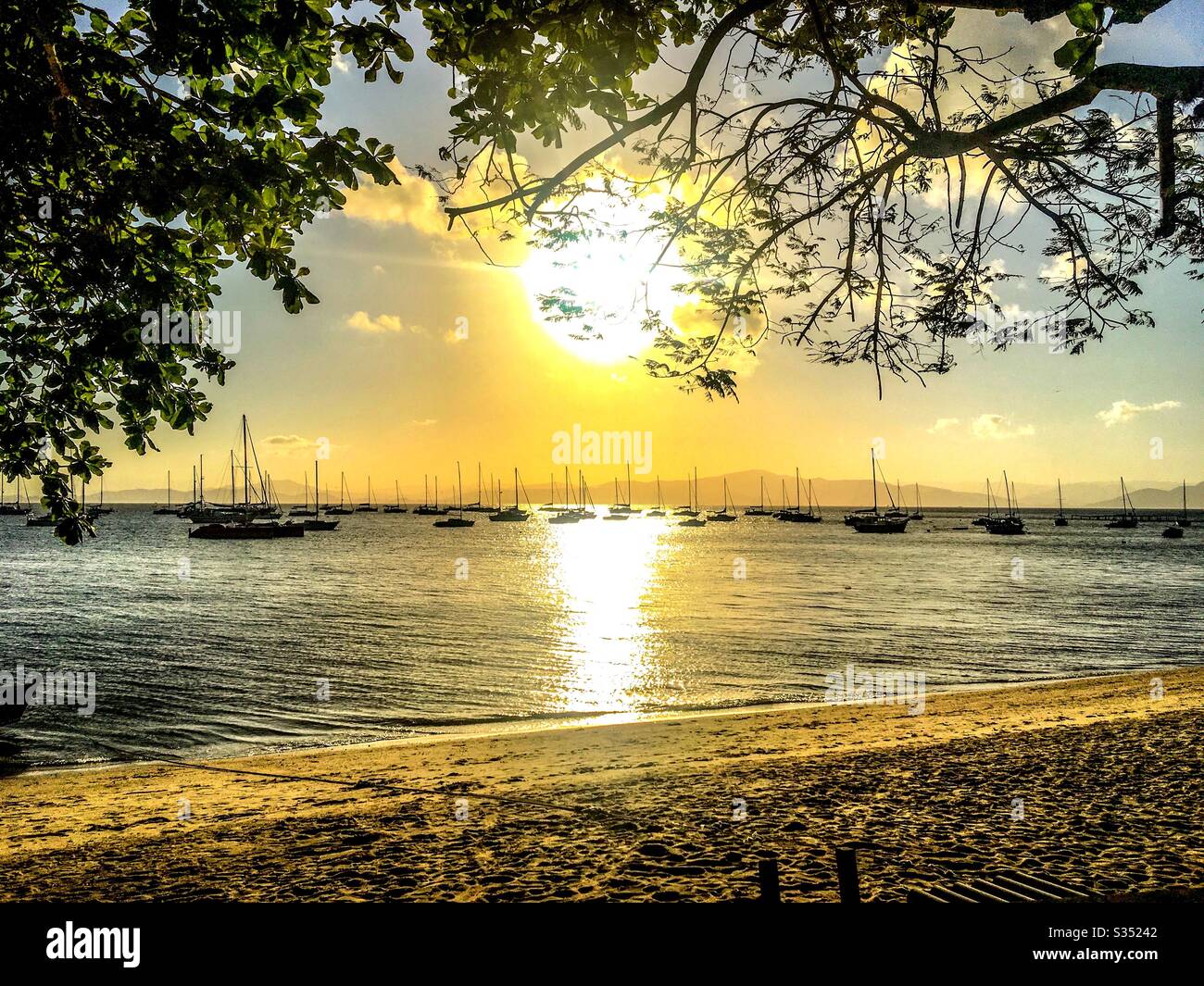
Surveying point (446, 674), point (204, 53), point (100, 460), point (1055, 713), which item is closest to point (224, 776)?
point (100, 460)

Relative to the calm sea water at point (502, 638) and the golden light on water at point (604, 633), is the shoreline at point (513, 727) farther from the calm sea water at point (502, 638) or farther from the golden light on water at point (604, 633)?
the golden light on water at point (604, 633)

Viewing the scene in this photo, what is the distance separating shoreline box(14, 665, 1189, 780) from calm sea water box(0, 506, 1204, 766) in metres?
0.27

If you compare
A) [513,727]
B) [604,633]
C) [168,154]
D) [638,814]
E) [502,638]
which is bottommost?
[604,633]

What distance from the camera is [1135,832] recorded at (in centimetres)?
771

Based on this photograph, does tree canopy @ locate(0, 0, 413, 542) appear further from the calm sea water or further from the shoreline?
the calm sea water

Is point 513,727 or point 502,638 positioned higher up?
point 513,727

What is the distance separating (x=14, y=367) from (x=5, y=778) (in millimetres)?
10611

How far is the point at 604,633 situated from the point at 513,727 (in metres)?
14.7

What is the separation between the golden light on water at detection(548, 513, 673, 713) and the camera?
19.7 m

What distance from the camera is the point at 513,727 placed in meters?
16.1

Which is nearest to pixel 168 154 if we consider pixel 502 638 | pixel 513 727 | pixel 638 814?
pixel 638 814

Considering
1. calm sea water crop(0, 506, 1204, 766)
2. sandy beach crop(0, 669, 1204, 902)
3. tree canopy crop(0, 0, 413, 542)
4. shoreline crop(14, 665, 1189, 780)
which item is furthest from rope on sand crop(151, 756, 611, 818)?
tree canopy crop(0, 0, 413, 542)

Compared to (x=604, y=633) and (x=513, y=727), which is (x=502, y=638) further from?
(x=513, y=727)
